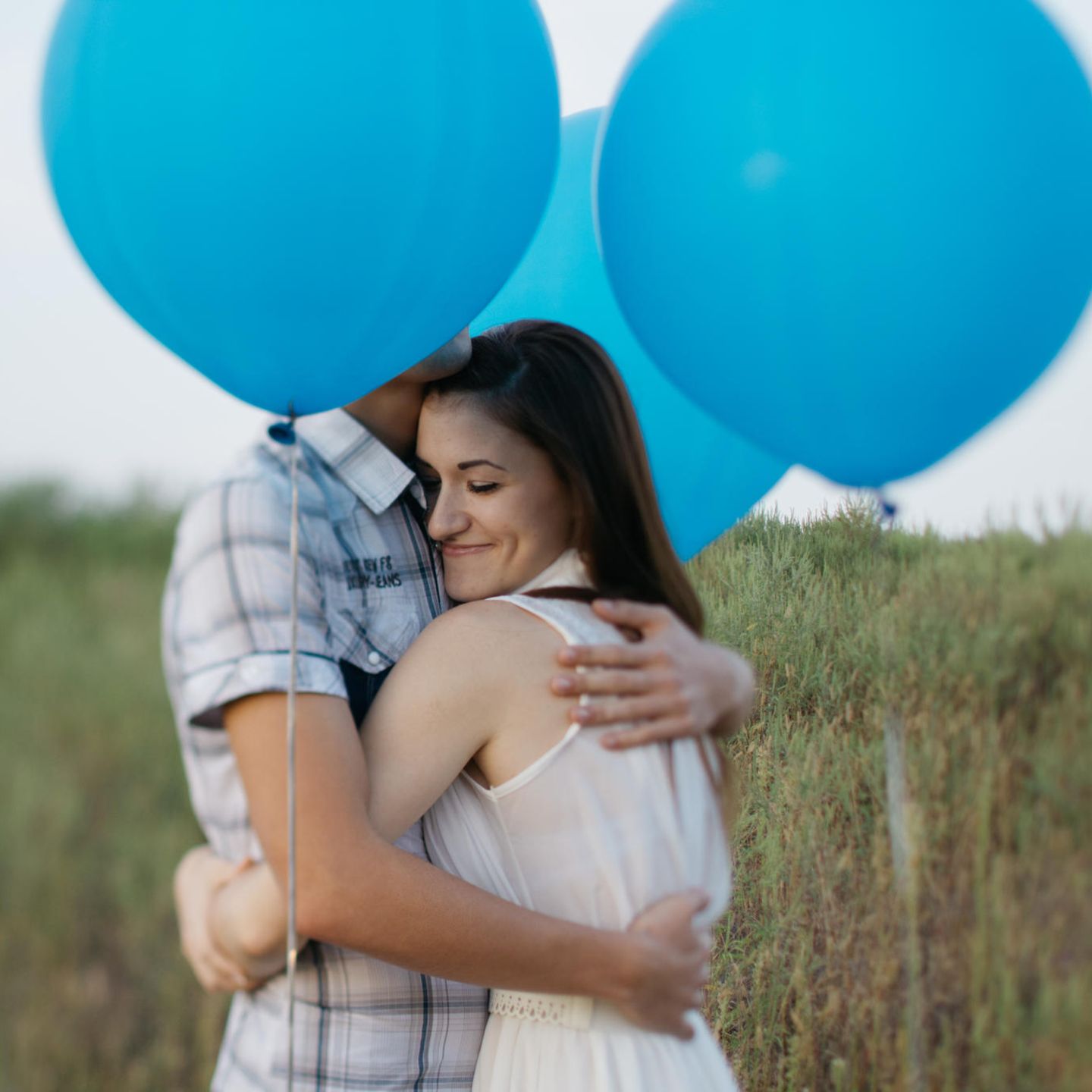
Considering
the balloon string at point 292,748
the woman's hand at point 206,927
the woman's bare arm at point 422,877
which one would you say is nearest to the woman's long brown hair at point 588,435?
the woman's bare arm at point 422,877

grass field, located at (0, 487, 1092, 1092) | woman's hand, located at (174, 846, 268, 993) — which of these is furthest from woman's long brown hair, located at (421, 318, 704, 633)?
woman's hand, located at (174, 846, 268, 993)

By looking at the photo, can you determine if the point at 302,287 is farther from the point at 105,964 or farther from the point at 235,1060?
the point at 105,964

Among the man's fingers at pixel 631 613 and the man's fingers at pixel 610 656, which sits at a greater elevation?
the man's fingers at pixel 631 613

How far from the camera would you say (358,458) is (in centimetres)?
147

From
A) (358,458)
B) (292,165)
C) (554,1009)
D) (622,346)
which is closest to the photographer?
(292,165)

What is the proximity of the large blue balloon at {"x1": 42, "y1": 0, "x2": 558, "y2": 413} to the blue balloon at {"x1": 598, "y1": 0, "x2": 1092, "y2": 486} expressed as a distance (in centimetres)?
20

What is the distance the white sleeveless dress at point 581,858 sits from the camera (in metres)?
1.32

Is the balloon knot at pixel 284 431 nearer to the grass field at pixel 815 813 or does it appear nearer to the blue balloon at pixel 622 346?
the blue balloon at pixel 622 346

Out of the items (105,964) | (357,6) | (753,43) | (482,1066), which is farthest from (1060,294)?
(105,964)

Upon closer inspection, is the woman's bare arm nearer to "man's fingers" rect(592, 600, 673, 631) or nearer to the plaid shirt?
the plaid shirt

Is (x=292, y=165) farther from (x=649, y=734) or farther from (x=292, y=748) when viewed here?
(x=649, y=734)

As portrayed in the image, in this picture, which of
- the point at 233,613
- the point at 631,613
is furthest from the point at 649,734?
the point at 233,613

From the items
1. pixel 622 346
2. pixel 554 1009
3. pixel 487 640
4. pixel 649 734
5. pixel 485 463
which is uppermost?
pixel 622 346

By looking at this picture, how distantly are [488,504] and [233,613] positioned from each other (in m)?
0.42
